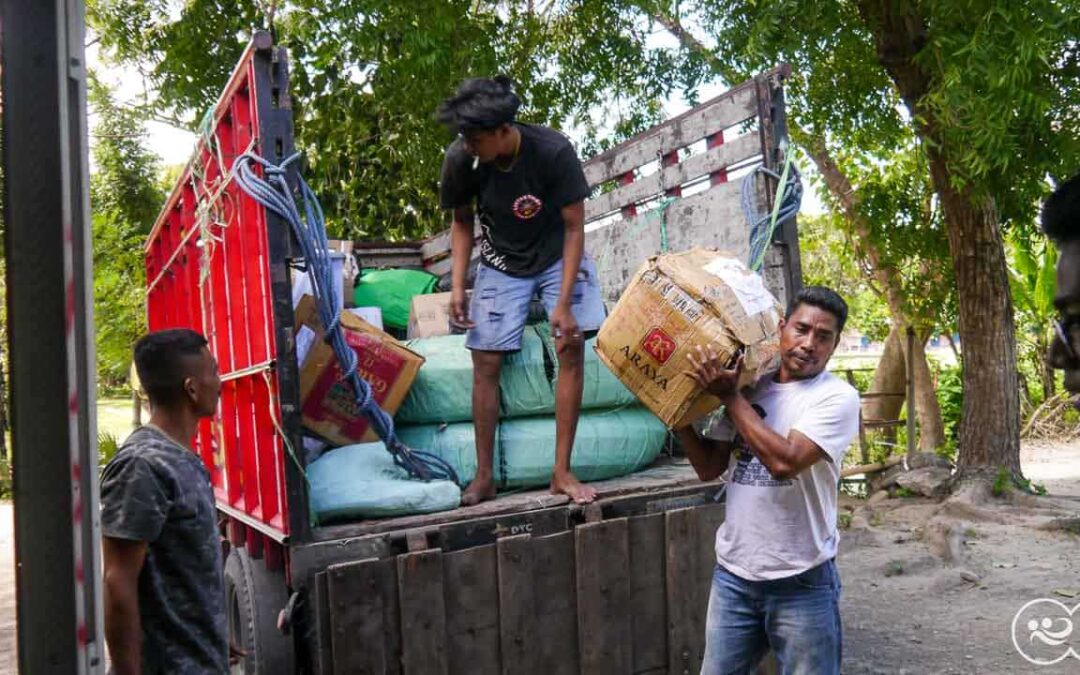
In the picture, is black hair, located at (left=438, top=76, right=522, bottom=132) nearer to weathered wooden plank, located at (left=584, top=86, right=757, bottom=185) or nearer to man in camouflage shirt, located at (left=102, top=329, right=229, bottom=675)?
weathered wooden plank, located at (left=584, top=86, right=757, bottom=185)

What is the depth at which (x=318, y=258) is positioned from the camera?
3.12 meters

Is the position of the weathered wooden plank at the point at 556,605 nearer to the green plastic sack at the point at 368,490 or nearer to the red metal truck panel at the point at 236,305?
the green plastic sack at the point at 368,490

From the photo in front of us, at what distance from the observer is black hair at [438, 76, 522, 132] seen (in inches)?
135

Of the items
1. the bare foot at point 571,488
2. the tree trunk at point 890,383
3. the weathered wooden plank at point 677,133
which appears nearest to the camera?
the bare foot at point 571,488

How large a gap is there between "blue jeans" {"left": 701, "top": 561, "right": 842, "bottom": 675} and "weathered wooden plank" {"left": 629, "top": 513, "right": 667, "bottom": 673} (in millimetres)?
518

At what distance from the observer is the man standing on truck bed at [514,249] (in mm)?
3492

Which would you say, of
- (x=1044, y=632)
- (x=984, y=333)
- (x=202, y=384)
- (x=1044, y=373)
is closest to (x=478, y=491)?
(x=202, y=384)

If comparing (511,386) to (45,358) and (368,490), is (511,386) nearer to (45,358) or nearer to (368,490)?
(368,490)

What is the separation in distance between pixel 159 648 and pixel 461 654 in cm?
103

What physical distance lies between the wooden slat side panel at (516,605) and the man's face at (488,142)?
1407 millimetres

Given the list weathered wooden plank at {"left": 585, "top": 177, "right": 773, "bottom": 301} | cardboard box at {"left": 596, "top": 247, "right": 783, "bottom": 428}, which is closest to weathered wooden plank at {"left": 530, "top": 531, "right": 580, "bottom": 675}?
cardboard box at {"left": 596, "top": 247, "right": 783, "bottom": 428}

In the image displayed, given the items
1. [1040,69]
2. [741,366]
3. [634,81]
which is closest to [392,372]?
[741,366]

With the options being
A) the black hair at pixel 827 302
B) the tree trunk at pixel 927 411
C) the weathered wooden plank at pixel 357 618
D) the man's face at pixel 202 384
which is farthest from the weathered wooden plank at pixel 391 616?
the tree trunk at pixel 927 411

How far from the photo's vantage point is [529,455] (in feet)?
12.0
